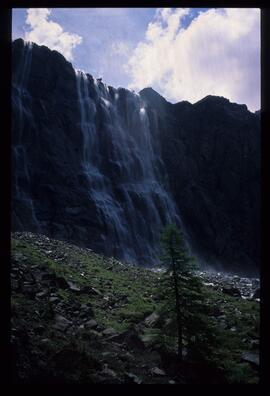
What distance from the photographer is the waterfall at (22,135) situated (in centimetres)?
4312

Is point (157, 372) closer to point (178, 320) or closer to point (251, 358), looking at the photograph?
point (178, 320)

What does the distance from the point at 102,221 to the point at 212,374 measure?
1433 inches

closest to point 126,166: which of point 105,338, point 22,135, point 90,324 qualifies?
point 22,135

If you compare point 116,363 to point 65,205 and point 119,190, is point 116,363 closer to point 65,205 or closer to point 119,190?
point 65,205

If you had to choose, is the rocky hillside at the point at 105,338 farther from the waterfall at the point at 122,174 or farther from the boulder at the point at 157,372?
the waterfall at the point at 122,174

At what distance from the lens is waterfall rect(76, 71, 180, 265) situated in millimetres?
47406

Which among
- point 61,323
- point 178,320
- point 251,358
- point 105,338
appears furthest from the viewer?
point 105,338

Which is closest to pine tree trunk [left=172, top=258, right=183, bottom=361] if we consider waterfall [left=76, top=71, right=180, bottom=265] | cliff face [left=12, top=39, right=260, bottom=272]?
cliff face [left=12, top=39, right=260, bottom=272]

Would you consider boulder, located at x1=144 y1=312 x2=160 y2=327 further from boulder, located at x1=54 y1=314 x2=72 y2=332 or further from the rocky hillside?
boulder, located at x1=54 y1=314 x2=72 y2=332

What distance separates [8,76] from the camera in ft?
16.4

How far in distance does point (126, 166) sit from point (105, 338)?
138 feet

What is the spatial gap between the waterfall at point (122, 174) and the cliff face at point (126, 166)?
0.16 meters

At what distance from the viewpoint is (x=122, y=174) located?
52.3 metres

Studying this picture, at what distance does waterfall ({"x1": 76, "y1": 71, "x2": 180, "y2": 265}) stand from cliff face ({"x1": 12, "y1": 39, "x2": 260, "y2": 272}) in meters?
0.16
